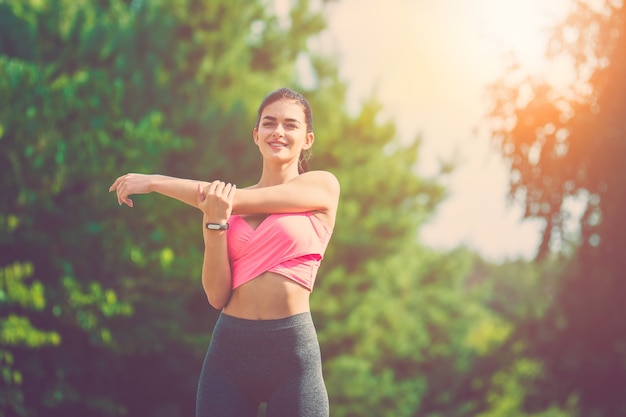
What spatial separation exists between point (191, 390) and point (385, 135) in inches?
352

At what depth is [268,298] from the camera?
246cm

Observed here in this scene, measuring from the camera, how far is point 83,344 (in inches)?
545

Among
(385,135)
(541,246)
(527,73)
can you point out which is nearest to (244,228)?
(541,246)

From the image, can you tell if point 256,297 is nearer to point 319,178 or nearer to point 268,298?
point 268,298

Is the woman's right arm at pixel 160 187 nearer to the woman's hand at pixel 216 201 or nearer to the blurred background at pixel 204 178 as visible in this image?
the woman's hand at pixel 216 201

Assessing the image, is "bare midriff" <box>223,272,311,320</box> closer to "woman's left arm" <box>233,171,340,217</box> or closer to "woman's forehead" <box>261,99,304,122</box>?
"woman's left arm" <box>233,171,340,217</box>

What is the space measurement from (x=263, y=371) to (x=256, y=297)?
0.23m

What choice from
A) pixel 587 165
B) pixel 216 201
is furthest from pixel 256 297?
pixel 587 165

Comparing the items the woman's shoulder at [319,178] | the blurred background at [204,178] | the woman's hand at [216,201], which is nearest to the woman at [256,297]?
the woman's hand at [216,201]

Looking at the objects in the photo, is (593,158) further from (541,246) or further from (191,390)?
(191,390)

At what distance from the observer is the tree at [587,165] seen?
11266 mm

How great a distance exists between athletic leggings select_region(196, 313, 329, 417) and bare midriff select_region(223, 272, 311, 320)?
0.02m

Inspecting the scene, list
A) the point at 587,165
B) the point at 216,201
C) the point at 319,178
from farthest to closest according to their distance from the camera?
1. the point at 587,165
2. the point at 319,178
3. the point at 216,201

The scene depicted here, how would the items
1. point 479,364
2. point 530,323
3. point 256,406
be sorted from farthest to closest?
1. point 479,364
2. point 530,323
3. point 256,406
